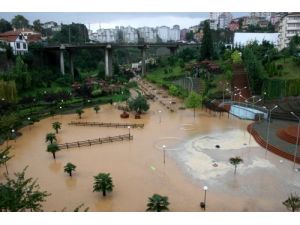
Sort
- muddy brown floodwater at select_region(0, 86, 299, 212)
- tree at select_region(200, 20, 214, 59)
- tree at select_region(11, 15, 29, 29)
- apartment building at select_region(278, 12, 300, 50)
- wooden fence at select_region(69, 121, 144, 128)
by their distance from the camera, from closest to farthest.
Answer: muddy brown floodwater at select_region(0, 86, 299, 212) < wooden fence at select_region(69, 121, 144, 128) < tree at select_region(200, 20, 214, 59) < apartment building at select_region(278, 12, 300, 50) < tree at select_region(11, 15, 29, 29)

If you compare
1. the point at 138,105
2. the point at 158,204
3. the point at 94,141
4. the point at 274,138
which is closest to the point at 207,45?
the point at 138,105

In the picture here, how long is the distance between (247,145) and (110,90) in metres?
28.4

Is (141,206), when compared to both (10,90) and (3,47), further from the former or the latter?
(3,47)

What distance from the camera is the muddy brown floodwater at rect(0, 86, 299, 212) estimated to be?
18.1m

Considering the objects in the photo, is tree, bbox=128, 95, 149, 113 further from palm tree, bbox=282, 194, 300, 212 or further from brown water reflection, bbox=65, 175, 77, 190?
palm tree, bbox=282, 194, 300, 212

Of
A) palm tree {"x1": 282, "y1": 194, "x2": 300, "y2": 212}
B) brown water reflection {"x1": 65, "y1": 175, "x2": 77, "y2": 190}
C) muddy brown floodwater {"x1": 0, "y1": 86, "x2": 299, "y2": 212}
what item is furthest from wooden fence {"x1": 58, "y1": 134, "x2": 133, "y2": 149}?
palm tree {"x1": 282, "y1": 194, "x2": 300, "y2": 212}

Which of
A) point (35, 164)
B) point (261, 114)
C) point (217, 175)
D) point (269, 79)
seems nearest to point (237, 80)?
point (269, 79)

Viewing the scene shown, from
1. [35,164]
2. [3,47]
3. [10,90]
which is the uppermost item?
[3,47]

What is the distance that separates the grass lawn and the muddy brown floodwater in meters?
15.0

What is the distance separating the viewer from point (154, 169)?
22328 millimetres

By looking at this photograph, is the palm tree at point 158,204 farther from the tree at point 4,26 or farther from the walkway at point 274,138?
the tree at point 4,26

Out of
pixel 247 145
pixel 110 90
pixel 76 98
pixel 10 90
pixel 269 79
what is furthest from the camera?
pixel 110 90

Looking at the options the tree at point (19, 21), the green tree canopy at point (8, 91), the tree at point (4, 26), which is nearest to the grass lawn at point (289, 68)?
the green tree canopy at point (8, 91)

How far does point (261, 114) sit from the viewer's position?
1396 inches
